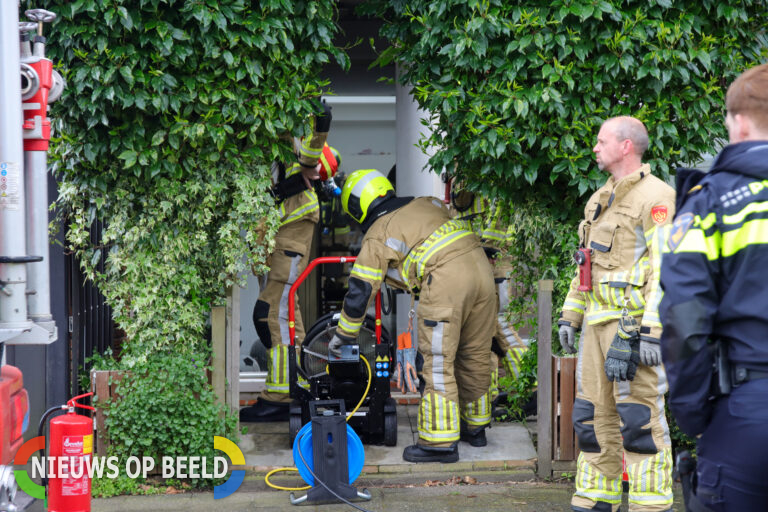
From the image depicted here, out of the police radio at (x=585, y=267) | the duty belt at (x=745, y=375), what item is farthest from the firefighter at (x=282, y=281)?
the duty belt at (x=745, y=375)

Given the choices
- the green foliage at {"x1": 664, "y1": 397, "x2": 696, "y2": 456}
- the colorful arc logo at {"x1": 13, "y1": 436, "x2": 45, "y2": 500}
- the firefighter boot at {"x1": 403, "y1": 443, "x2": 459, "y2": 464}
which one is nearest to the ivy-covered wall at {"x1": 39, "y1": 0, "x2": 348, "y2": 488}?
the colorful arc logo at {"x1": 13, "y1": 436, "x2": 45, "y2": 500}

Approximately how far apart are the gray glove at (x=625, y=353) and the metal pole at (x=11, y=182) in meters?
2.62

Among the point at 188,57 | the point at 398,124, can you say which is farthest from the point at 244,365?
the point at 188,57

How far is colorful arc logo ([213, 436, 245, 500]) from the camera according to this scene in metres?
4.80

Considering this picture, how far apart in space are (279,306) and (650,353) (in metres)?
3.24

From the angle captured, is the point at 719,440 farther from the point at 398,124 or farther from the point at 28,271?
the point at 398,124

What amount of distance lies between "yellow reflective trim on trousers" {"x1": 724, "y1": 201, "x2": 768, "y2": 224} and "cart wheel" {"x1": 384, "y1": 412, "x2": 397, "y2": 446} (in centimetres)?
333

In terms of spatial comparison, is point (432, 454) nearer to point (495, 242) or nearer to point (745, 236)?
point (495, 242)

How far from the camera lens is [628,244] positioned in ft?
13.3

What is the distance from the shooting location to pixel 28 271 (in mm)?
3445

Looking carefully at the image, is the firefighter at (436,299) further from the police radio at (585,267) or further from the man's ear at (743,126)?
the man's ear at (743,126)

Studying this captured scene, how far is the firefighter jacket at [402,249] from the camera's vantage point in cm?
513

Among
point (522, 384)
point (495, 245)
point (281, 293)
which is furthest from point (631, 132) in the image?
point (281, 293)

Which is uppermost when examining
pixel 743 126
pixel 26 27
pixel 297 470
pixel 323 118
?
pixel 26 27
